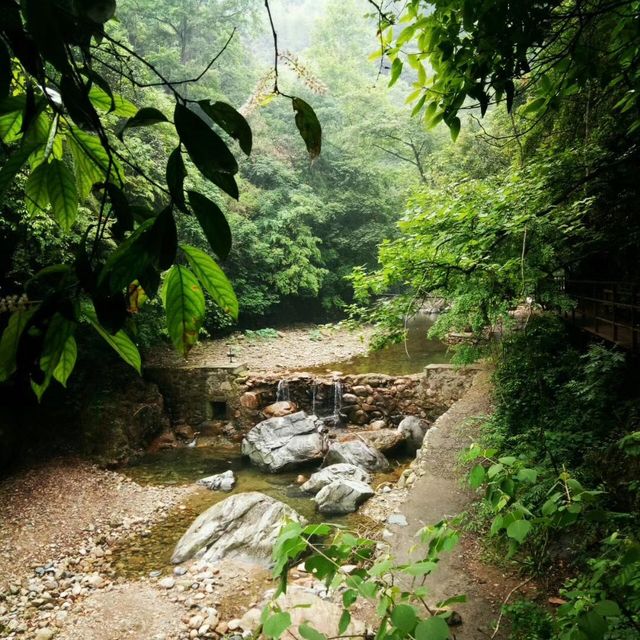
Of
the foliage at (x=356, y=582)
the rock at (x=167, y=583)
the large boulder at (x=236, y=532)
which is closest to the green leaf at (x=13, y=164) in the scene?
the foliage at (x=356, y=582)

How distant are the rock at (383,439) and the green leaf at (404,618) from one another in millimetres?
6470

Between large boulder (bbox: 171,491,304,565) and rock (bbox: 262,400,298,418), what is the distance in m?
3.12

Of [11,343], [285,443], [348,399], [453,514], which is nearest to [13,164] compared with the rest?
[11,343]

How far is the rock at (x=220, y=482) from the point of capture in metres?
6.36

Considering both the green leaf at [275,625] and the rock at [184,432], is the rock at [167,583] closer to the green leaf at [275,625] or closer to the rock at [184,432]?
the green leaf at [275,625]

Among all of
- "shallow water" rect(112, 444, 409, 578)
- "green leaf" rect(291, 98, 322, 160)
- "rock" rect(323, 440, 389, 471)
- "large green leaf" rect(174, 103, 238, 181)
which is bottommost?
"shallow water" rect(112, 444, 409, 578)

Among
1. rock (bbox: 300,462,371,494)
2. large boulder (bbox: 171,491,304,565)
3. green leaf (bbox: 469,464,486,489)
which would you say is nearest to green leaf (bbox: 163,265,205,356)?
green leaf (bbox: 469,464,486,489)

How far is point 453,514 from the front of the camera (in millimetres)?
3809

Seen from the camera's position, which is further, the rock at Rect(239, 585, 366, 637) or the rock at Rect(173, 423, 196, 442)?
the rock at Rect(173, 423, 196, 442)

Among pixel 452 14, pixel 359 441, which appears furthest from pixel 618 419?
pixel 359 441

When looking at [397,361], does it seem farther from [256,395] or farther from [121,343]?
[121,343]

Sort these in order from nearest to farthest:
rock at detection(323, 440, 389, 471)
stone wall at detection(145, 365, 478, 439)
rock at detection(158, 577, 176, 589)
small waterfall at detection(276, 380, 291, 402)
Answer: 1. rock at detection(158, 577, 176, 589)
2. rock at detection(323, 440, 389, 471)
3. stone wall at detection(145, 365, 478, 439)
4. small waterfall at detection(276, 380, 291, 402)

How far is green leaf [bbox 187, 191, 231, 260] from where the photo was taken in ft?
1.45

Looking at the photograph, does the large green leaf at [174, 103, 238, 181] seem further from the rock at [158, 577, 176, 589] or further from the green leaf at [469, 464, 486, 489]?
the rock at [158, 577, 176, 589]
